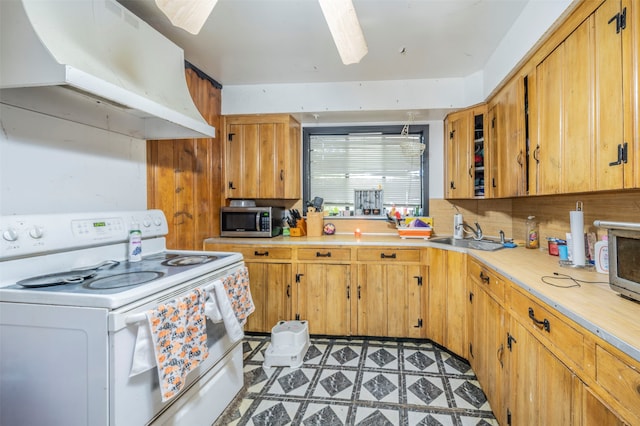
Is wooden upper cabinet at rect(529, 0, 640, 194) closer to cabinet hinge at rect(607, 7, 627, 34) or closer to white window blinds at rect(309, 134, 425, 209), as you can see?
cabinet hinge at rect(607, 7, 627, 34)

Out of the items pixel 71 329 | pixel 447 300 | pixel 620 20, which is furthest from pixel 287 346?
pixel 620 20

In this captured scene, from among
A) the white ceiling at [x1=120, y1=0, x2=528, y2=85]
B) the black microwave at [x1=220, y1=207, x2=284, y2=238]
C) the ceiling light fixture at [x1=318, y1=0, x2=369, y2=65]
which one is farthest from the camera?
the black microwave at [x1=220, y1=207, x2=284, y2=238]

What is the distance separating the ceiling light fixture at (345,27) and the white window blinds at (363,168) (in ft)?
5.74

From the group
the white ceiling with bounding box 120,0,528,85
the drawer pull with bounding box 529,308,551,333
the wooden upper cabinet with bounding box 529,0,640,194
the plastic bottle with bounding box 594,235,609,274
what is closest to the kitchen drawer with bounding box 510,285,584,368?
the drawer pull with bounding box 529,308,551,333

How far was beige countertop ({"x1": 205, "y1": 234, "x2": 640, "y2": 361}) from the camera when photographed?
0.80m

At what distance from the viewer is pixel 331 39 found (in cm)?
213

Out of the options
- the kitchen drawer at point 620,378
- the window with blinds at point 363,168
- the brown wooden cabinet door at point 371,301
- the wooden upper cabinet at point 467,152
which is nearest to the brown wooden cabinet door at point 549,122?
the wooden upper cabinet at point 467,152

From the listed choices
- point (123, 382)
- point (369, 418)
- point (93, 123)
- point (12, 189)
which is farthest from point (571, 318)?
point (93, 123)

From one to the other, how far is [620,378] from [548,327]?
1.16ft

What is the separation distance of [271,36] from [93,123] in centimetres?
126

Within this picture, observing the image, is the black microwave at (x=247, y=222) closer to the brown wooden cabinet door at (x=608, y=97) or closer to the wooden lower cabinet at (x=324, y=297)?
the wooden lower cabinet at (x=324, y=297)

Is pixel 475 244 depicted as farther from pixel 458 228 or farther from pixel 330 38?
pixel 330 38

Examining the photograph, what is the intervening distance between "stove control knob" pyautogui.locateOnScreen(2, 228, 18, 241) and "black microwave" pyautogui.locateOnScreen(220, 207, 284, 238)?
1739 mm

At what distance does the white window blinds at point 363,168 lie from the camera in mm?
3264
